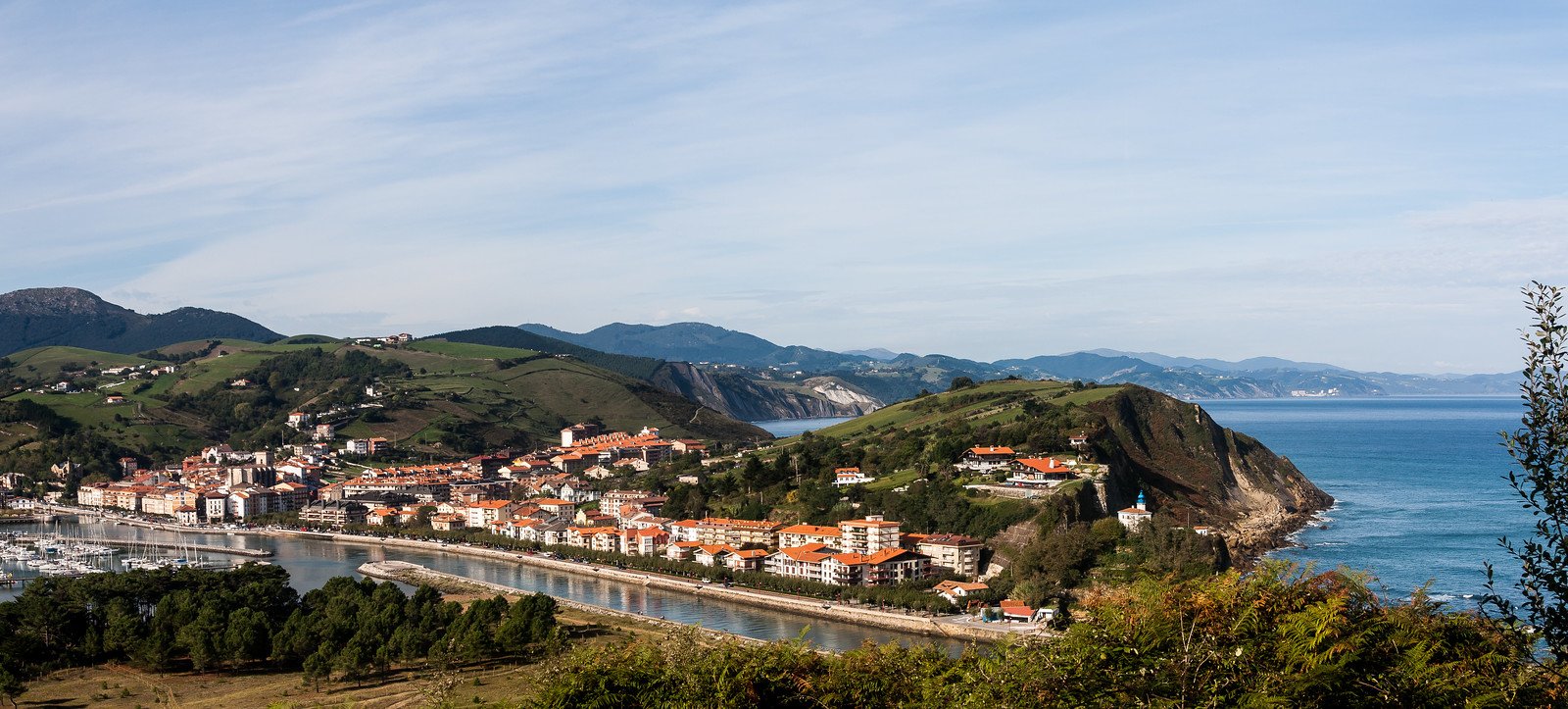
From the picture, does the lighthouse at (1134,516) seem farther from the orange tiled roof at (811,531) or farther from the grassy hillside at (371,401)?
the grassy hillside at (371,401)

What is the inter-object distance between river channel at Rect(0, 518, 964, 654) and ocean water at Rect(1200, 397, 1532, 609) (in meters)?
13.5

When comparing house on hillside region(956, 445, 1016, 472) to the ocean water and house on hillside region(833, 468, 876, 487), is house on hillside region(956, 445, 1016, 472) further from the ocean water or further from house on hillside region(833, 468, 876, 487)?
the ocean water

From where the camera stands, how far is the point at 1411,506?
5791 cm

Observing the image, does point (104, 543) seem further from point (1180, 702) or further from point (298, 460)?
point (1180, 702)

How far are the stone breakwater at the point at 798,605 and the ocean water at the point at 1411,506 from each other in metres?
9.18

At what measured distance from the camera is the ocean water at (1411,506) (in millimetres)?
38094

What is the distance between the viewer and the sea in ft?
122

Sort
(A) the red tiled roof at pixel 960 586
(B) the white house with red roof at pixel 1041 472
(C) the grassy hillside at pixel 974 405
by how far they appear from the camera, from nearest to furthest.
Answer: (A) the red tiled roof at pixel 960 586, (B) the white house with red roof at pixel 1041 472, (C) the grassy hillside at pixel 974 405

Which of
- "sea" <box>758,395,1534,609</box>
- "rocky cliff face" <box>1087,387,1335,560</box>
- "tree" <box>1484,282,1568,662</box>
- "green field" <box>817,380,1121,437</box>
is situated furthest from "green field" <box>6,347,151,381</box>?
"tree" <box>1484,282,1568,662</box>

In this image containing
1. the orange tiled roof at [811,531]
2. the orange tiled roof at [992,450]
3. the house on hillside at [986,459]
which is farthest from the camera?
the orange tiled roof at [992,450]

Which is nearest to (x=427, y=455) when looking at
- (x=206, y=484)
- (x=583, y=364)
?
(x=206, y=484)

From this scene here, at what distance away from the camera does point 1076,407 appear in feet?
196

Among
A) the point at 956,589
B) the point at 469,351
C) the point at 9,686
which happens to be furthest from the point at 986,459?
the point at 469,351

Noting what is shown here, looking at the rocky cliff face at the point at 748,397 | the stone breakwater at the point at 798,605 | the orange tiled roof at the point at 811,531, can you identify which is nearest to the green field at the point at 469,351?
the rocky cliff face at the point at 748,397
